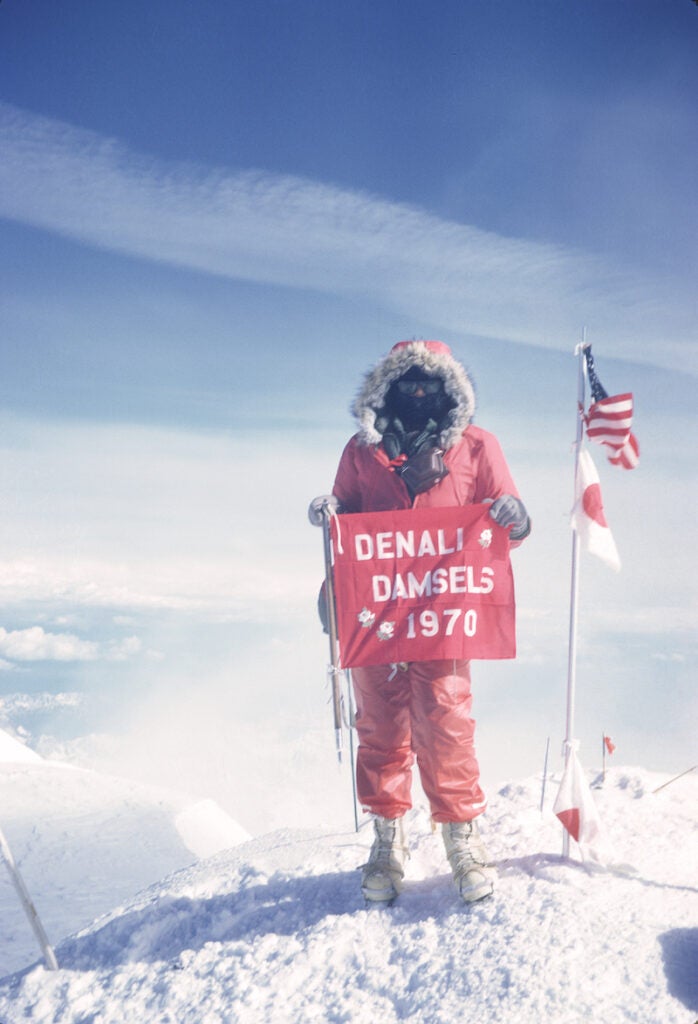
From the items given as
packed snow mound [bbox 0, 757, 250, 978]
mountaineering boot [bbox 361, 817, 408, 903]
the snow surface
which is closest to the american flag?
the snow surface

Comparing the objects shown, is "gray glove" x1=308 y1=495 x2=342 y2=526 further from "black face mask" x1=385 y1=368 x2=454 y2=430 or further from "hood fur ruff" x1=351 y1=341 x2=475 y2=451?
"black face mask" x1=385 y1=368 x2=454 y2=430

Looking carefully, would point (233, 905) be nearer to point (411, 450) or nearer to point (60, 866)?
point (411, 450)

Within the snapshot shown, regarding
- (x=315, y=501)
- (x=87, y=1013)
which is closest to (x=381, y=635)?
(x=315, y=501)

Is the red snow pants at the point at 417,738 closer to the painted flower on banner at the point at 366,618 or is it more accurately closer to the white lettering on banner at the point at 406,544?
the painted flower on banner at the point at 366,618

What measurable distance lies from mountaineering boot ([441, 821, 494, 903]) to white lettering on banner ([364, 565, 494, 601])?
3.76 feet

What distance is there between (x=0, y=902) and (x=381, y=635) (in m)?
4.86

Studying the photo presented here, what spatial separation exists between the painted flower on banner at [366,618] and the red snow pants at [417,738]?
0.27 meters

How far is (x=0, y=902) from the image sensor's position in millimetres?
5895

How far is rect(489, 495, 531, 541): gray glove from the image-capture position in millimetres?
3396

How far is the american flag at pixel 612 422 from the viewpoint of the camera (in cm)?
336

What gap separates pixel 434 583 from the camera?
137 inches

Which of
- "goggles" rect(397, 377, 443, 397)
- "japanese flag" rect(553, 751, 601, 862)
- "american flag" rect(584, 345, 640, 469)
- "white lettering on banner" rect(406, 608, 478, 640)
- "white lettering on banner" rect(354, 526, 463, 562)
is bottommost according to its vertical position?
"japanese flag" rect(553, 751, 601, 862)

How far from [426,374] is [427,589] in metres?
1.13

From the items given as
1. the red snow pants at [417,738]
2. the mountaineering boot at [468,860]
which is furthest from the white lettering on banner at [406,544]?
the mountaineering boot at [468,860]
